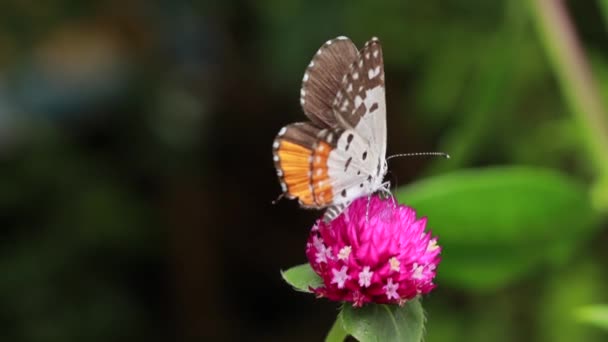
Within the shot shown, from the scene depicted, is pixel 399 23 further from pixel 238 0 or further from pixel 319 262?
pixel 319 262

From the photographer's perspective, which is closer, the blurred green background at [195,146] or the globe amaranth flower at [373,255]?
the globe amaranth flower at [373,255]

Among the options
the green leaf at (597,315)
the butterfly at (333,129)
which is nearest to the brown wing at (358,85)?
the butterfly at (333,129)

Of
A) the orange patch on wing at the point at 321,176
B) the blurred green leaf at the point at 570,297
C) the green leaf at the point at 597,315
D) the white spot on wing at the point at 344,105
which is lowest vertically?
the blurred green leaf at the point at 570,297

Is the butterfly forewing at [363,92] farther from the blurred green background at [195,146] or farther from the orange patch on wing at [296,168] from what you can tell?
the blurred green background at [195,146]

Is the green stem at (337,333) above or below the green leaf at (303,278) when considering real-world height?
below

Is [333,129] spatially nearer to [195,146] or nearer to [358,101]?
[358,101]

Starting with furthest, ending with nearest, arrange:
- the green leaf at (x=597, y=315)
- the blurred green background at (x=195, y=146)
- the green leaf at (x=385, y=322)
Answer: the blurred green background at (x=195, y=146), the green leaf at (x=597, y=315), the green leaf at (x=385, y=322)
